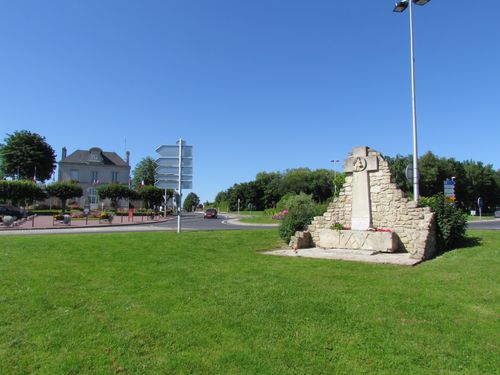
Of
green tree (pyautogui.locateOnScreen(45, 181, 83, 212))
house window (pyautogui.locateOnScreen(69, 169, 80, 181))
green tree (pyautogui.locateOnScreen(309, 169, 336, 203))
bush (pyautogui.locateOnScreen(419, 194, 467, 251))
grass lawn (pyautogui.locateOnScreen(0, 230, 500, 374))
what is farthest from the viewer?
green tree (pyautogui.locateOnScreen(309, 169, 336, 203))

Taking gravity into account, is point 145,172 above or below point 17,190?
above

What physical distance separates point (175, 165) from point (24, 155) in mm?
59309

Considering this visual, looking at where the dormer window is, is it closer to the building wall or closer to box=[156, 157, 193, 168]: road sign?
the building wall

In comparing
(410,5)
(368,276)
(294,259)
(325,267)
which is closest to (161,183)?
(294,259)

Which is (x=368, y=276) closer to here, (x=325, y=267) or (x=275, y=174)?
(x=325, y=267)

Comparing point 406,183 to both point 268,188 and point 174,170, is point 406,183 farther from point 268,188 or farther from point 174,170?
point 174,170

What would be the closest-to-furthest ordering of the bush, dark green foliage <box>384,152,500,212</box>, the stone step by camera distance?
1. the stone step
2. the bush
3. dark green foliage <box>384,152,500,212</box>

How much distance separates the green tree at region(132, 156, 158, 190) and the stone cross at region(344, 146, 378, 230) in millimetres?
81755

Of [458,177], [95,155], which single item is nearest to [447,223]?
[458,177]

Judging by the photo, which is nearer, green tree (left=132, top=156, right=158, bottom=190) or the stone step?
the stone step

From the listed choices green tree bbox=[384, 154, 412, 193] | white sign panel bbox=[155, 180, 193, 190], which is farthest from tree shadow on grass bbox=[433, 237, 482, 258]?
green tree bbox=[384, 154, 412, 193]

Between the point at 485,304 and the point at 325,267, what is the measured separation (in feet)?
11.9

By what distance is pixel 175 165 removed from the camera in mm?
17125

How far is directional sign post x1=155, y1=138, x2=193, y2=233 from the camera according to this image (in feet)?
55.9
